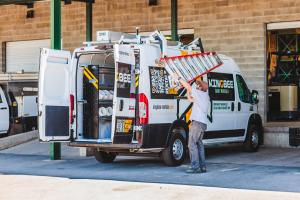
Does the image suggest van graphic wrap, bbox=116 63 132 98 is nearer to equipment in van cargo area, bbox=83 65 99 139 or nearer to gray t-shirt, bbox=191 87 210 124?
equipment in van cargo area, bbox=83 65 99 139

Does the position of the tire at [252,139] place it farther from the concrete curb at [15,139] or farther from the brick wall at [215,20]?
the concrete curb at [15,139]

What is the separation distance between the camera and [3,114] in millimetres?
20312

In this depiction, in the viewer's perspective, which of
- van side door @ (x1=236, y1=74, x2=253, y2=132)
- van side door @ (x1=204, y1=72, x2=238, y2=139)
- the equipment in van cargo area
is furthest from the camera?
van side door @ (x1=236, y1=74, x2=253, y2=132)

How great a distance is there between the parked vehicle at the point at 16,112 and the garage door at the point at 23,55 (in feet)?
11.2

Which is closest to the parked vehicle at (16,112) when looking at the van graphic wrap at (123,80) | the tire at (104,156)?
the tire at (104,156)

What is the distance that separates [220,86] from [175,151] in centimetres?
251

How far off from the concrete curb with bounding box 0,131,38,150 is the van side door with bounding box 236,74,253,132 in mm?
6611

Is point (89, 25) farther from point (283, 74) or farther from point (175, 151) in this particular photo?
point (175, 151)

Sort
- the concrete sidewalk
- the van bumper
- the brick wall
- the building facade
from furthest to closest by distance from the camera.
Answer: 1. the brick wall
2. the building facade
3. the van bumper
4. the concrete sidewalk

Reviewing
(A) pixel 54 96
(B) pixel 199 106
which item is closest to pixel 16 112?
(A) pixel 54 96

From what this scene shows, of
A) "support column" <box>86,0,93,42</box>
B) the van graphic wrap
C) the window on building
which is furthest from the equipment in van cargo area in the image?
the window on building

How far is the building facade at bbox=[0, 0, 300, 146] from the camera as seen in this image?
758 inches

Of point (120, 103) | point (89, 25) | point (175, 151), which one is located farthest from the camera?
point (89, 25)

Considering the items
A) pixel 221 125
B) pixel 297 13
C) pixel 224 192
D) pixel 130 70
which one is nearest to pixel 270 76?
pixel 297 13
